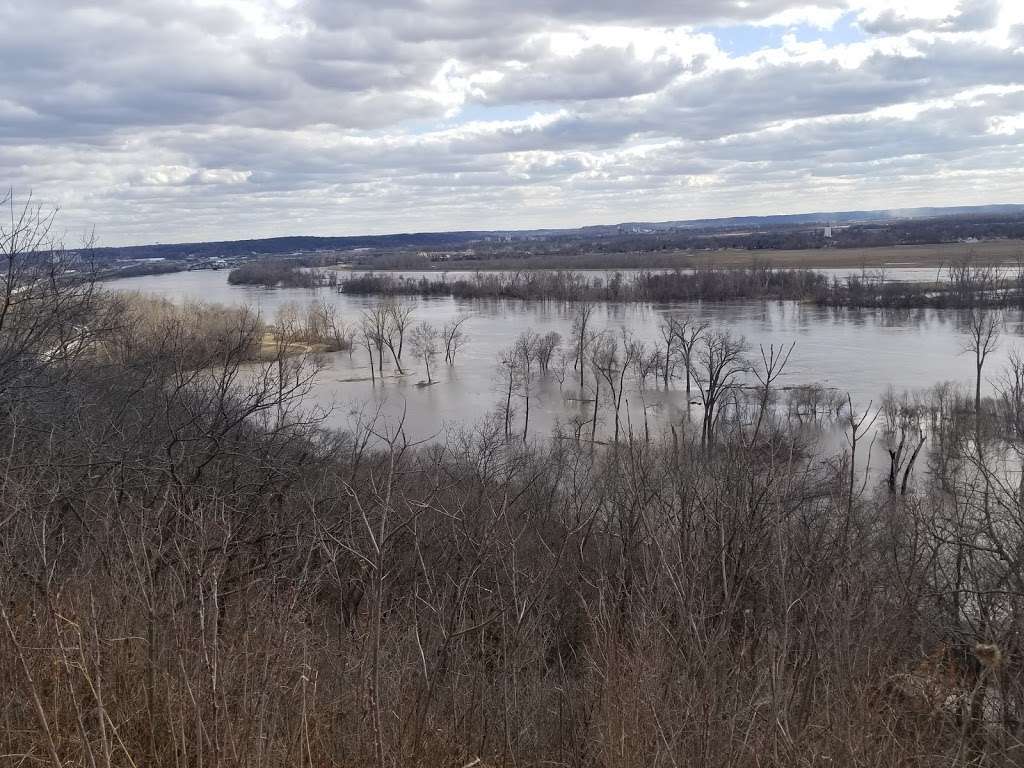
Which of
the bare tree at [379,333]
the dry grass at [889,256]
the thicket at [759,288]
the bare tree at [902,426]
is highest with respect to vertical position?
the dry grass at [889,256]

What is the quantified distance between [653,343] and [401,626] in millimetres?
29567

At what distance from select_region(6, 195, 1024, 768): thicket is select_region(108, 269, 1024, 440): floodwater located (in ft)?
24.4

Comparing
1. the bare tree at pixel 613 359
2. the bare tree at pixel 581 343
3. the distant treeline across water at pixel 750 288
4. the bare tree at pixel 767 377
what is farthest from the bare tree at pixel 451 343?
the distant treeline across water at pixel 750 288

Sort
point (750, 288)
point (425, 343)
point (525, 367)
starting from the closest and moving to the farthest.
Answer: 1. point (525, 367)
2. point (425, 343)
3. point (750, 288)

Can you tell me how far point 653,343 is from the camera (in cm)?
3653

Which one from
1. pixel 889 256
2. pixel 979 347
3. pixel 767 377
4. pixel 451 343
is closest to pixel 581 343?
pixel 451 343

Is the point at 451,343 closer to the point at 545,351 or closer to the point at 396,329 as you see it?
the point at 396,329

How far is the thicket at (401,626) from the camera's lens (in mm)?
3416

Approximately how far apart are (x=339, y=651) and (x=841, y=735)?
3.29 m

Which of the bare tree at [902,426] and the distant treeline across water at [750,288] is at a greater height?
the distant treeline across water at [750,288]

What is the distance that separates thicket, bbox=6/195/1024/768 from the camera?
3.42 meters

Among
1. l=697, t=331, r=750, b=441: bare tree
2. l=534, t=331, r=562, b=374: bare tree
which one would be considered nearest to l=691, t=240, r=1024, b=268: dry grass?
l=697, t=331, r=750, b=441: bare tree

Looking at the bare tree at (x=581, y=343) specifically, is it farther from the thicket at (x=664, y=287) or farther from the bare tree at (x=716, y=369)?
the thicket at (x=664, y=287)

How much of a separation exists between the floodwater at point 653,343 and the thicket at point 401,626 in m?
7.45
